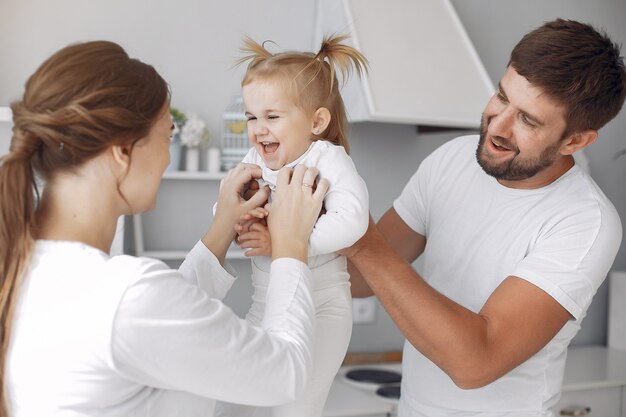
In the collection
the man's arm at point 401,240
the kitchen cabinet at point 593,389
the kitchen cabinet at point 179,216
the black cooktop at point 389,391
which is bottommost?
the kitchen cabinet at point 593,389

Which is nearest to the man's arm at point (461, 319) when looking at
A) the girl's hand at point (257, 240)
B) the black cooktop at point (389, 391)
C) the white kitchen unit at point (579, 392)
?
the girl's hand at point (257, 240)

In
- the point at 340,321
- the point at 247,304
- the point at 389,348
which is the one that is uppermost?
the point at 340,321

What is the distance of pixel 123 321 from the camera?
928mm

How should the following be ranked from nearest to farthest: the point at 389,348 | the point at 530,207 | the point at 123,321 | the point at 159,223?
the point at 123,321
the point at 530,207
the point at 159,223
the point at 389,348

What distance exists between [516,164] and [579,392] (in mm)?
1596

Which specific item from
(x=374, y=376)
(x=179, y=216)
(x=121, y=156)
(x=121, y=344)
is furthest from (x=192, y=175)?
(x=121, y=344)

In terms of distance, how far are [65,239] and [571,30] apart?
1071 mm

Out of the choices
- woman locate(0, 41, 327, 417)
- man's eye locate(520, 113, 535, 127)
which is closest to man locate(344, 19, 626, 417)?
man's eye locate(520, 113, 535, 127)

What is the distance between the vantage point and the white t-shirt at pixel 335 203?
4.28 feet

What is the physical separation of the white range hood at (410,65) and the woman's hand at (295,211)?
1153 millimetres

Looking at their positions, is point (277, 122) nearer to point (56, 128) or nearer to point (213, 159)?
point (56, 128)

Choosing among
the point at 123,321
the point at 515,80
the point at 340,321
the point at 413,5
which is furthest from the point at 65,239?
the point at 413,5

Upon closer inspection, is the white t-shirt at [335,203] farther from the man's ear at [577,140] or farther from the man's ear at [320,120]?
the man's ear at [577,140]

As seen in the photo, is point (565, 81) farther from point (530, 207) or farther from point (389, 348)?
point (389, 348)
